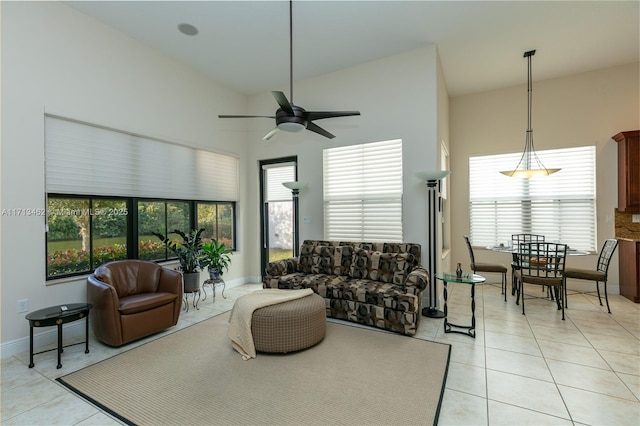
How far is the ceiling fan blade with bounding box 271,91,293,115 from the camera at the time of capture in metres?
2.74

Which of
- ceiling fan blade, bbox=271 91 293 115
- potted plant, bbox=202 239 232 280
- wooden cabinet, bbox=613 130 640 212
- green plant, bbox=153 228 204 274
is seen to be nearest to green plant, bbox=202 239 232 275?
potted plant, bbox=202 239 232 280

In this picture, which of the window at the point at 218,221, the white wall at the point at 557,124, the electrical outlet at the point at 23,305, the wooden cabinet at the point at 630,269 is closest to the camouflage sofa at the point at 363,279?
the window at the point at 218,221

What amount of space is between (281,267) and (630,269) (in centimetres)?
551

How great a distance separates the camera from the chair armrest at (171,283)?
3707mm

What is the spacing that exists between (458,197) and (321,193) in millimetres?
3082

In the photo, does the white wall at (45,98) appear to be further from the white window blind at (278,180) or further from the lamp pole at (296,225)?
the lamp pole at (296,225)

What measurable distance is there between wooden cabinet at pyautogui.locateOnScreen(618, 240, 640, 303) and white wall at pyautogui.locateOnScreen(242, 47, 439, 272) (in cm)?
325

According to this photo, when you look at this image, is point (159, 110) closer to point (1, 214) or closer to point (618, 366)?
point (1, 214)

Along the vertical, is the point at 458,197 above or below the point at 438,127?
below

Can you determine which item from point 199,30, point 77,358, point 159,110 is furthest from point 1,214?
point 199,30

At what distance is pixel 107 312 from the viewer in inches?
121

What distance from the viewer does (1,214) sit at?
3.01m

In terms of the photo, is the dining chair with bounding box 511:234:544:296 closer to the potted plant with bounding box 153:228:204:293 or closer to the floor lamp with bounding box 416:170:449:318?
the floor lamp with bounding box 416:170:449:318

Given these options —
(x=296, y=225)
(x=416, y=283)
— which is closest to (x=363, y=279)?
(x=416, y=283)
